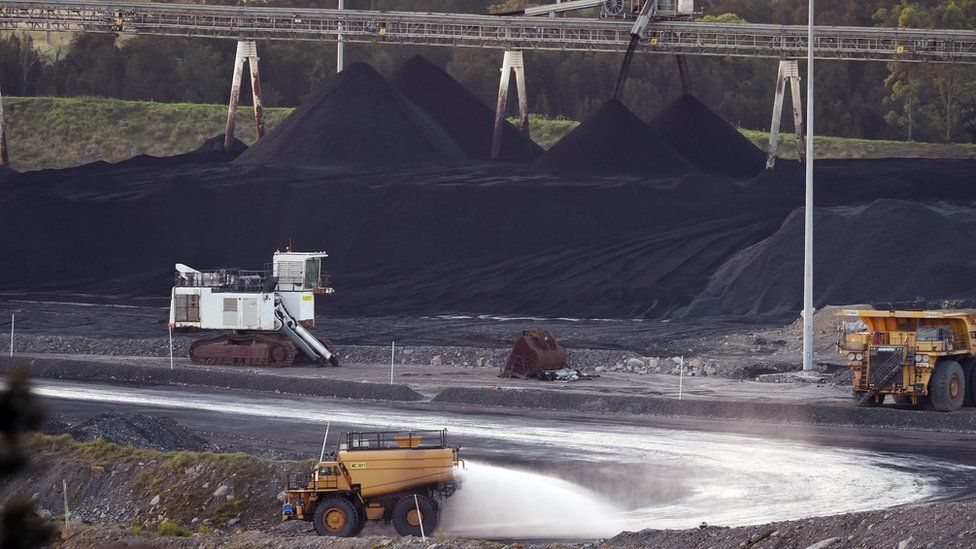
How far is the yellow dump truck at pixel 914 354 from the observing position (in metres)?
26.6

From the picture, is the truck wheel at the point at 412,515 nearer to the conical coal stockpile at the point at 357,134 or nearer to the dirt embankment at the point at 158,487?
the dirt embankment at the point at 158,487

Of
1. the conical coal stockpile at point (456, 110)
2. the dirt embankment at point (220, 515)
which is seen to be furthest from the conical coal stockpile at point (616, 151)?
the dirt embankment at point (220, 515)

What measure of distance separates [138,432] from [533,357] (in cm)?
1299

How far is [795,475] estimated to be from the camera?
68.7 ft

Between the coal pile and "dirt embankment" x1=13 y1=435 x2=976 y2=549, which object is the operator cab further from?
"dirt embankment" x1=13 y1=435 x2=976 y2=549

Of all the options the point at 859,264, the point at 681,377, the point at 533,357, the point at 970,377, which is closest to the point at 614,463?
the point at 970,377

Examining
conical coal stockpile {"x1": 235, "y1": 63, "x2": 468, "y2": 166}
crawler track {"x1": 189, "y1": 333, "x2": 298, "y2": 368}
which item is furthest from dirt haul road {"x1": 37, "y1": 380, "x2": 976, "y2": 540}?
conical coal stockpile {"x1": 235, "y1": 63, "x2": 468, "y2": 166}

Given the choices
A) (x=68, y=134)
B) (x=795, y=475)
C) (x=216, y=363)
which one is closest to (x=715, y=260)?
(x=216, y=363)

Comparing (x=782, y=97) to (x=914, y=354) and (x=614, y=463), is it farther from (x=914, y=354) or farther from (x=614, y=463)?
(x=614, y=463)

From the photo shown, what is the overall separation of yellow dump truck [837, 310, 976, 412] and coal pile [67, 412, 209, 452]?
41.6 feet

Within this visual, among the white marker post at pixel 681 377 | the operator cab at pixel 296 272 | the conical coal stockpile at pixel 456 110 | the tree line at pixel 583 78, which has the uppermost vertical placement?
the tree line at pixel 583 78

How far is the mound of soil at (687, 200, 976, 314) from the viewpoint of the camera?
44625 millimetres

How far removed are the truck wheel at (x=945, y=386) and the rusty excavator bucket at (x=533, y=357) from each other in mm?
9972

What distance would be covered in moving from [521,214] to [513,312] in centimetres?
1045
